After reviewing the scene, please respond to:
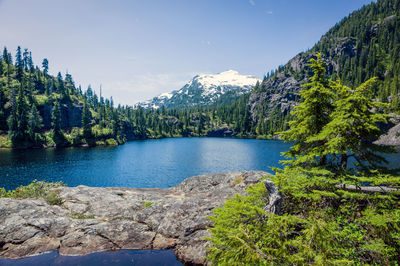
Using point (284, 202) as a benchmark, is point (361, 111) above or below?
above

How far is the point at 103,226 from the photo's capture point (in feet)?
53.9

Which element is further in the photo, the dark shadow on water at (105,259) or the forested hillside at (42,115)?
the forested hillside at (42,115)

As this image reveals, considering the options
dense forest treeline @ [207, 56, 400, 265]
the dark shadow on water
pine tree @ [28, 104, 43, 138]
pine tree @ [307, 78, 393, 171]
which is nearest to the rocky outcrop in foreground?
the dark shadow on water

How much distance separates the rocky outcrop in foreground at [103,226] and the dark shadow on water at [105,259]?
45cm

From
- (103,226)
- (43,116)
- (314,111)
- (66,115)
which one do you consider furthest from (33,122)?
(314,111)

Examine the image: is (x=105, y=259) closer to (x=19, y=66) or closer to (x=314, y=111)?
(x=314, y=111)

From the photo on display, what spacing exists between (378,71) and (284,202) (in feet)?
725

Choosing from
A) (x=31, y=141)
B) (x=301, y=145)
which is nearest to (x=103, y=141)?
(x=31, y=141)

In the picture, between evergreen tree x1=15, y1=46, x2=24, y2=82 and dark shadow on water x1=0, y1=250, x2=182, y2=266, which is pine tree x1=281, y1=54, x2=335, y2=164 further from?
evergreen tree x1=15, y1=46, x2=24, y2=82

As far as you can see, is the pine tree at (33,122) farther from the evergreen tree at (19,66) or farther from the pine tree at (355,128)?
the pine tree at (355,128)

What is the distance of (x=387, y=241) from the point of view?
762cm

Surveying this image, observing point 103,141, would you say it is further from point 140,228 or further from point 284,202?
point 284,202

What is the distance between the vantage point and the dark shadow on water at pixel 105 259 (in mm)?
13727

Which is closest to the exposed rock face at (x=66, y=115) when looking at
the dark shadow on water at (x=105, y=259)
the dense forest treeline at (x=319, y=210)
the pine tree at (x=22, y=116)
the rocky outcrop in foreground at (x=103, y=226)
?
the pine tree at (x=22, y=116)
